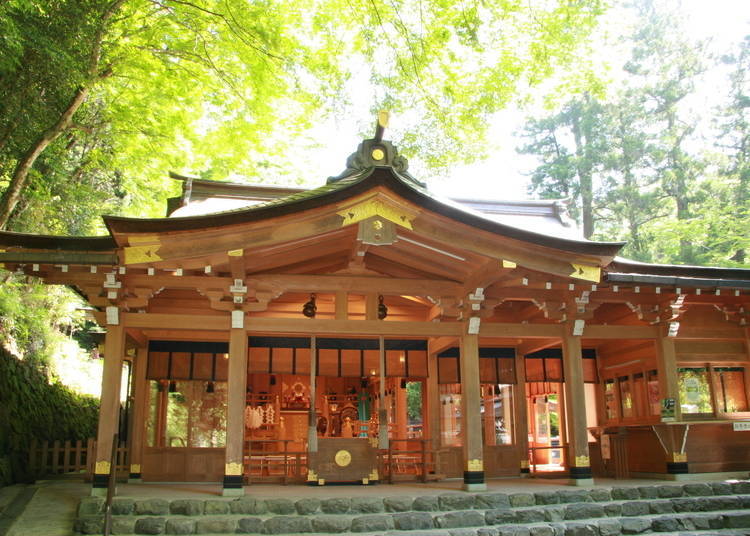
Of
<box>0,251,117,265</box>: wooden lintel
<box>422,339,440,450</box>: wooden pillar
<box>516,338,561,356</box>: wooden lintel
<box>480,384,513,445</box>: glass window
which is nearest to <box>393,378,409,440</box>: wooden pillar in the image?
<box>422,339,440,450</box>: wooden pillar

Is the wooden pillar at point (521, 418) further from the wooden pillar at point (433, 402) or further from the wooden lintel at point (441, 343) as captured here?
the wooden lintel at point (441, 343)

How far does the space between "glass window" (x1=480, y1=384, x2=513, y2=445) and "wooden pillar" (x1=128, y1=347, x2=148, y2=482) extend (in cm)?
653

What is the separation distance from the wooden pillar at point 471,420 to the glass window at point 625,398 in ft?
13.4

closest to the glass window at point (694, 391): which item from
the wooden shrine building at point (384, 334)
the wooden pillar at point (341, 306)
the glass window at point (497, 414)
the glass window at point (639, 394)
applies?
the wooden shrine building at point (384, 334)

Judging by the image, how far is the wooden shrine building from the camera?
7934 mm

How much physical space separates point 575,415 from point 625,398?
2.90 metres

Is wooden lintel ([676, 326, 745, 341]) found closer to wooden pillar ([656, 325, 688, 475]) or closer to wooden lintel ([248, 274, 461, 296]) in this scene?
wooden pillar ([656, 325, 688, 475])

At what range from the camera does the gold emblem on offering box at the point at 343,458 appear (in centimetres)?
997

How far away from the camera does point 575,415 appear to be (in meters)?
9.42

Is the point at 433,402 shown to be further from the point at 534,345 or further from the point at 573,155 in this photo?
the point at 573,155

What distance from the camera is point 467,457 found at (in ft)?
29.1

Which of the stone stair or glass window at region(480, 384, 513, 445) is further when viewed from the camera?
glass window at region(480, 384, 513, 445)

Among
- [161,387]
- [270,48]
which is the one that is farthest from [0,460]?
[270,48]

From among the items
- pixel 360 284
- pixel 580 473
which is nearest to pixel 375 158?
pixel 360 284
